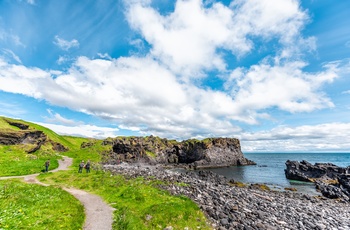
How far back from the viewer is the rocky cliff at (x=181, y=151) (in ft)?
395

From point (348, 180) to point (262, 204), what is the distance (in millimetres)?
42437

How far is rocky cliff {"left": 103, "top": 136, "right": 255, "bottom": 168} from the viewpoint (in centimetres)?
12031

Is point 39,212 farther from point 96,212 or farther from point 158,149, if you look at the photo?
point 158,149

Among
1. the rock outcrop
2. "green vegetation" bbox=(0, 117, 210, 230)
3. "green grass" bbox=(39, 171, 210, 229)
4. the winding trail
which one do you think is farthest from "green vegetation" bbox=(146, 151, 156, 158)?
the winding trail

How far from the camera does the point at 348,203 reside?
40.3 m

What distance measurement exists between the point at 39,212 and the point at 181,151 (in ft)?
449

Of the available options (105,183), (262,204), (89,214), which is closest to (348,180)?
(262,204)

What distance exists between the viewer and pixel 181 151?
493 feet

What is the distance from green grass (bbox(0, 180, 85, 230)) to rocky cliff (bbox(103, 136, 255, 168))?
302 feet

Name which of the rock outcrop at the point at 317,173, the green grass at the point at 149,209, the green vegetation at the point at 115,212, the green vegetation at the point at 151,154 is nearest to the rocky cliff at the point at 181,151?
the green vegetation at the point at 151,154

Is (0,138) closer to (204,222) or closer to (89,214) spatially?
(89,214)

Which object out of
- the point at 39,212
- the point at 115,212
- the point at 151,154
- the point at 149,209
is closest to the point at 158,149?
the point at 151,154

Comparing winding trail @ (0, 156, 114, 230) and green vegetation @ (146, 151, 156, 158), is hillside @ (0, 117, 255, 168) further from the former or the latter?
winding trail @ (0, 156, 114, 230)

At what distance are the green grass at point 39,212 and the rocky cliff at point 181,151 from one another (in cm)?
9201
